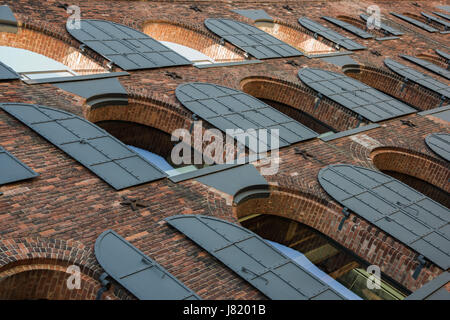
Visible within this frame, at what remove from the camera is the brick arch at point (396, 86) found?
2136cm

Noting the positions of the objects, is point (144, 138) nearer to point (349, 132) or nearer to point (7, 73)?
point (7, 73)

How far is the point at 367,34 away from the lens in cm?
2569

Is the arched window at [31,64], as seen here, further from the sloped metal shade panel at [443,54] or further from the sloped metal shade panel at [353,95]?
the sloped metal shade panel at [443,54]

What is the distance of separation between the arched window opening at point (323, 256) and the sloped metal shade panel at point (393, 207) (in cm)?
95

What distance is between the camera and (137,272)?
28.6ft

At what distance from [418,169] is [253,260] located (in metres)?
8.65

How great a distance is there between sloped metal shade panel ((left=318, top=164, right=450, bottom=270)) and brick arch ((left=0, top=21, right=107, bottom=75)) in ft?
24.9

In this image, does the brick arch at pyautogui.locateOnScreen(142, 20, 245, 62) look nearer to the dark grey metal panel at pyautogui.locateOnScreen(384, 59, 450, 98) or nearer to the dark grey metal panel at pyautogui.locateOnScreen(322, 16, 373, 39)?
the dark grey metal panel at pyautogui.locateOnScreen(384, 59, 450, 98)

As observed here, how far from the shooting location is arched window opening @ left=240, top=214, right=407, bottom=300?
11258 millimetres

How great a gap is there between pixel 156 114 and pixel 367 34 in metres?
14.7

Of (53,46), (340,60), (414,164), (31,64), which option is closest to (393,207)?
(414,164)

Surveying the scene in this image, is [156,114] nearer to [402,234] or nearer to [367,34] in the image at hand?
[402,234]

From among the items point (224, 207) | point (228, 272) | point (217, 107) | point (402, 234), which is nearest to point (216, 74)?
point (217, 107)

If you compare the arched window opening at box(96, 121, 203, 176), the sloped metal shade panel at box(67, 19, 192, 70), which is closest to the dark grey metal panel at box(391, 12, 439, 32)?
the sloped metal shade panel at box(67, 19, 192, 70)
